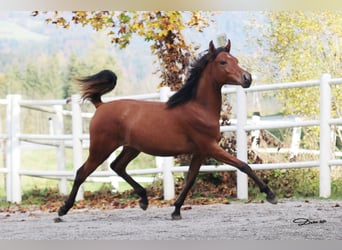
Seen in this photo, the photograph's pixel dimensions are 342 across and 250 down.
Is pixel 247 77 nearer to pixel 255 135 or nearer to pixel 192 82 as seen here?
pixel 192 82

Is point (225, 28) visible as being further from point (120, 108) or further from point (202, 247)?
point (202, 247)

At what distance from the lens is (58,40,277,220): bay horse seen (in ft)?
17.4

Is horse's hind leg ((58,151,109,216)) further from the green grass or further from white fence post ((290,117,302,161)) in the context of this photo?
white fence post ((290,117,302,161))

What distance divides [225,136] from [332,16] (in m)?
1.26

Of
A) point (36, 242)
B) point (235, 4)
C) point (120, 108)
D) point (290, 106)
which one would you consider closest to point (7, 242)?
point (36, 242)

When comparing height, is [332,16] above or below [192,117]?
above

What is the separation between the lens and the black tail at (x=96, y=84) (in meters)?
5.54

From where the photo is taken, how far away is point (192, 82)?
541cm

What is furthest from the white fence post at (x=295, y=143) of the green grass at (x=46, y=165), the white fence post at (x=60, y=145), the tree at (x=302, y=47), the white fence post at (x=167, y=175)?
the white fence post at (x=60, y=145)

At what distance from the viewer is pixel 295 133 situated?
7.06 meters

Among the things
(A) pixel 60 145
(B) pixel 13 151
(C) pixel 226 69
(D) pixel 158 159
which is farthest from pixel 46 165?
(C) pixel 226 69

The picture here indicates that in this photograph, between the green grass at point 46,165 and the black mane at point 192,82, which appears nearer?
the black mane at point 192,82

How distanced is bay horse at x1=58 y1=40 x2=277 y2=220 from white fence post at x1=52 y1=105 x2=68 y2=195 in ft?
3.65

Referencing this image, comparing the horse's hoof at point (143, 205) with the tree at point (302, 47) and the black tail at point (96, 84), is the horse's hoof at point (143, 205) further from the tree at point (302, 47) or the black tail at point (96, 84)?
the tree at point (302, 47)
